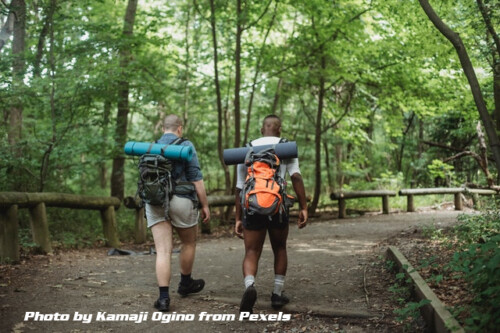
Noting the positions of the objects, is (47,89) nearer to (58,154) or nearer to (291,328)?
(58,154)

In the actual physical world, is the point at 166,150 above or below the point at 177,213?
above

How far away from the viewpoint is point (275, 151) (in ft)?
15.0

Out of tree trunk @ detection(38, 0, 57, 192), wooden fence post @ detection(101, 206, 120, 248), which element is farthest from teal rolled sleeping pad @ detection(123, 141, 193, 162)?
wooden fence post @ detection(101, 206, 120, 248)

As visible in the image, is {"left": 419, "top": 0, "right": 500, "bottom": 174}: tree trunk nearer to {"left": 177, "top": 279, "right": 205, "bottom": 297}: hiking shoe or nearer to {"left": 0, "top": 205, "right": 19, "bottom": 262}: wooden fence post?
{"left": 177, "top": 279, "right": 205, "bottom": 297}: hiking shoe

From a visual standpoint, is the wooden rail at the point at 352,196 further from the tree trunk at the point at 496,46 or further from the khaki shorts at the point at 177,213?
the khaki shorts at the point at 177,213

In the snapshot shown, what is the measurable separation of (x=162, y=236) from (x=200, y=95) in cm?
1144

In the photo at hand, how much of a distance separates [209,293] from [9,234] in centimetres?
356

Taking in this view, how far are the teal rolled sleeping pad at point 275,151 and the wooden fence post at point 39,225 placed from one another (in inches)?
186

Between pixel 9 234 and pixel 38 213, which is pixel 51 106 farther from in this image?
pixel 9 234

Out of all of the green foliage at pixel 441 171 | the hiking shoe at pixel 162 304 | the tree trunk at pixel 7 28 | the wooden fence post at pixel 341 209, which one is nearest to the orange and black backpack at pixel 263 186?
the hiking shoe at pixel 162 304

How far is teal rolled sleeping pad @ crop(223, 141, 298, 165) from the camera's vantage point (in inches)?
178

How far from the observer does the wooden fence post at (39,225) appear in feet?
26.1

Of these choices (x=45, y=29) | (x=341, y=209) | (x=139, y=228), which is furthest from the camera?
(x=341, y=209)

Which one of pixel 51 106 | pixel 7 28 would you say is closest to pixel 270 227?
pixel 51 106
